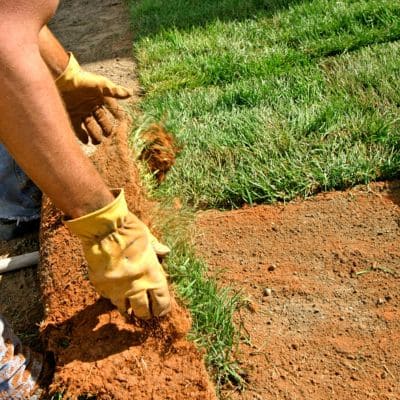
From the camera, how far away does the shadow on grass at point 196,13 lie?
508 cm

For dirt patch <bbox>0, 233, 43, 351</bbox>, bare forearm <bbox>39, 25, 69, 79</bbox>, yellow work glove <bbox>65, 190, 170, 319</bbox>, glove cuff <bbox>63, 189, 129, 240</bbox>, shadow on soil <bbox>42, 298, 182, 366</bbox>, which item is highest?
bare forearm <bbox>39, 25, 69, 79</bbox>

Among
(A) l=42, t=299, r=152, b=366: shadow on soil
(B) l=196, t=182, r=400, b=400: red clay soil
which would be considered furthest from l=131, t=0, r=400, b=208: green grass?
(A) l=42, t=299, r=152, b=366: shadow on soil

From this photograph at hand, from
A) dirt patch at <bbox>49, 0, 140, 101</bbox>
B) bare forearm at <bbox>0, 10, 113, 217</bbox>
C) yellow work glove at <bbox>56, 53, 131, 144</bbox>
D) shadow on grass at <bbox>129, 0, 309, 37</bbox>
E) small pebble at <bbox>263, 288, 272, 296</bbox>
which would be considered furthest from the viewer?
shadow on grass at <bbox>129, 0, 309, 37</bbox>

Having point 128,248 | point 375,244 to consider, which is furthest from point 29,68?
point 375,244

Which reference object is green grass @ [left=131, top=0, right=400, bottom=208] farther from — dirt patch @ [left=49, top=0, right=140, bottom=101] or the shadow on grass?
dirt patch @ [left=49, top=0, right=140, bottom=101]

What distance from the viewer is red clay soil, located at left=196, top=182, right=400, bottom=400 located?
2000 mm

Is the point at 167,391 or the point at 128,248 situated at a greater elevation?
the point at 128,248

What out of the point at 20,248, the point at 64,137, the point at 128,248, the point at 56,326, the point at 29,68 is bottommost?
the point at 20,248

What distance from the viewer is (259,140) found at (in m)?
3.21

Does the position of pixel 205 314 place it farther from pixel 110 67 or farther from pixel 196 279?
pixel 110 67

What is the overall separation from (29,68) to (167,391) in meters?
1.20

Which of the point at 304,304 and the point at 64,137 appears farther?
the point at 304,304

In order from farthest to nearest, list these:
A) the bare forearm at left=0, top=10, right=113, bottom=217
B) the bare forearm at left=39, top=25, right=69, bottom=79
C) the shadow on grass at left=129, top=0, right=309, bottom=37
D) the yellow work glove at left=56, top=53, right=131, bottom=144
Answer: the shadow on grass at left=129, top=0, right=309, bottom=37, the yellow work glove at left=56, top=53, right=131, bottom=144, the bare forearm at left=39, top=25, right=69, bottom=79, the bare forearm at left=0, top=10, right=113, bottom=217

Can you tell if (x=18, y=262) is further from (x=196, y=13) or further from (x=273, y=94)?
(x=196, y=13)
